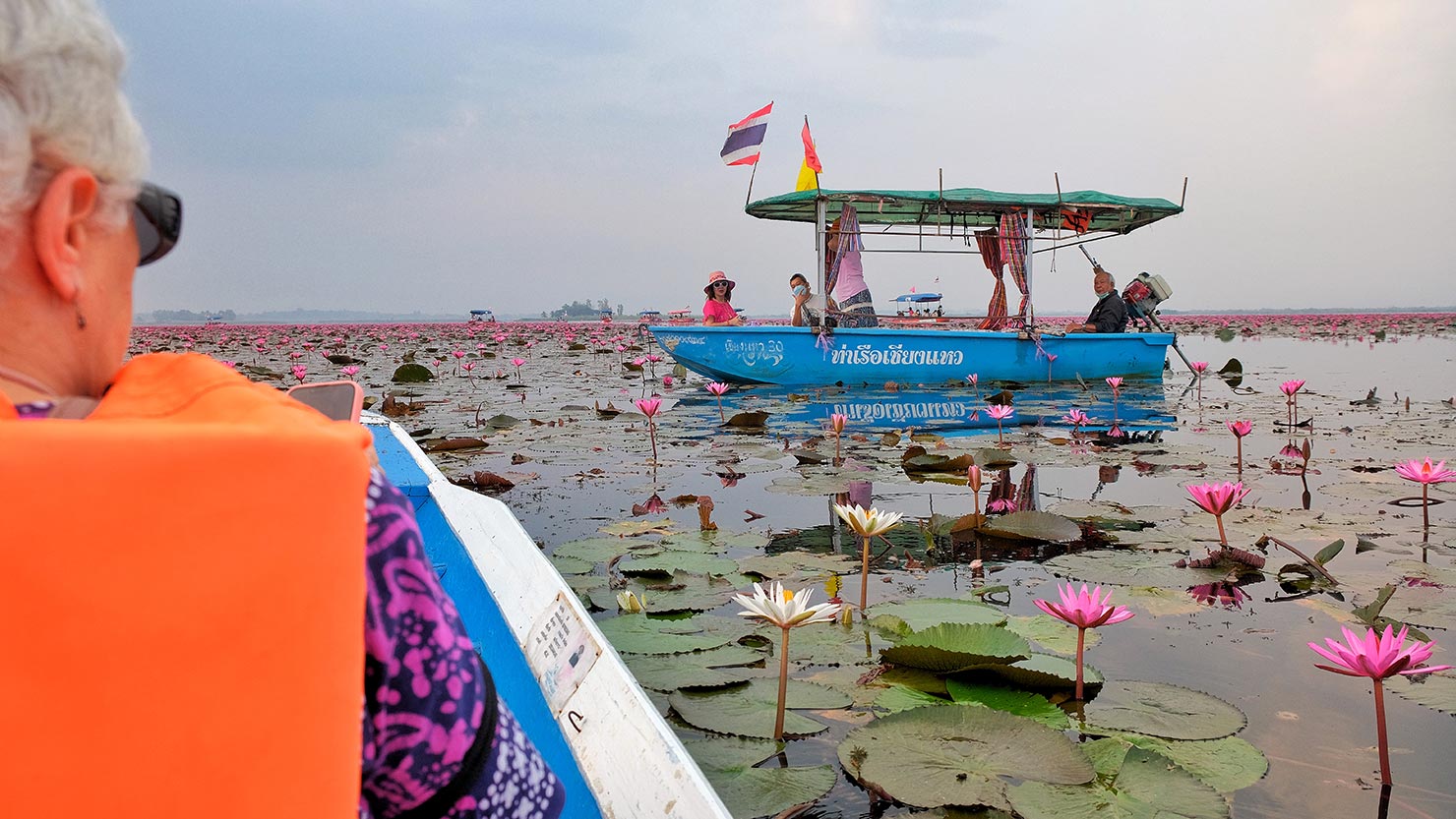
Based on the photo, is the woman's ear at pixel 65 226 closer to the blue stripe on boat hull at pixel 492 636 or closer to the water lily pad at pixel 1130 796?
the blue stripe on boat hull at pixel 492 636

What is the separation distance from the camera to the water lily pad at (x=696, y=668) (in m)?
1.86

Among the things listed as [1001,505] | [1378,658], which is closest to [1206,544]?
[1001,505]

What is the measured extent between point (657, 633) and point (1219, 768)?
1.22 meters

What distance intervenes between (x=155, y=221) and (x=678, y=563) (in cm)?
212

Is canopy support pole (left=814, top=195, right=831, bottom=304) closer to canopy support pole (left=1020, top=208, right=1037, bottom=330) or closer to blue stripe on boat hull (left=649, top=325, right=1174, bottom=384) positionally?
blue stripe on boat hull (left=649, top=325, right=1174, bottom=384)

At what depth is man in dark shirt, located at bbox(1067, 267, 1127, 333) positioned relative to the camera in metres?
9.45

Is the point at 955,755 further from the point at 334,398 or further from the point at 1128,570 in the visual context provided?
the point at 1128,570

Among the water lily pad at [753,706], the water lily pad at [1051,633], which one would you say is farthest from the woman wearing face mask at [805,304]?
the water lily pad at [753,706]

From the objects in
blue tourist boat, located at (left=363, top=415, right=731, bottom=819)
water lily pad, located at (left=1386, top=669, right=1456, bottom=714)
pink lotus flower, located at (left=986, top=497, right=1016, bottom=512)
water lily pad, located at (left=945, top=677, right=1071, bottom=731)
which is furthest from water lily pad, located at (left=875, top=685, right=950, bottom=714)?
pink lotus flower, located at (left=986, top=497, right=1016, bottom=512)

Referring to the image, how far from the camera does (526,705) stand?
1.50 metres

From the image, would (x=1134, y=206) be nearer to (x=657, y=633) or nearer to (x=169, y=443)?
(x=657, y=633)

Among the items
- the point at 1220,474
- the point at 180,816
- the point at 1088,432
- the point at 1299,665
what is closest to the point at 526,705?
the point at 180,816

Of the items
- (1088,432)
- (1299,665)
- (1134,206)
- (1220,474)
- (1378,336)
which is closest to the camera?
(1299,665)

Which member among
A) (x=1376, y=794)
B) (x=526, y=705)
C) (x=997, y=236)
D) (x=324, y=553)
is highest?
(x=997, y=236)
